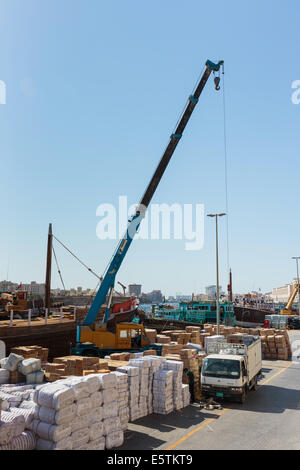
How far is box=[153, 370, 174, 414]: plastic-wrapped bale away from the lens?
562 inches

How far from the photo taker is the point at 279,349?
93.0 ft

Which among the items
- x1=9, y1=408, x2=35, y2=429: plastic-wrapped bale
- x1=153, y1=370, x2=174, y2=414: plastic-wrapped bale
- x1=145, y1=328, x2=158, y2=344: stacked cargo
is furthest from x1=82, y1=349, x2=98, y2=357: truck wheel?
x1=9, y1=408, x2=35, y2=429: plastic-wrapped bale

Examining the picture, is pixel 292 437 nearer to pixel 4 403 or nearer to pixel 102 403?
pixel 102 403

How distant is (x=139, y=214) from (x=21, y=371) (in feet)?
41.3

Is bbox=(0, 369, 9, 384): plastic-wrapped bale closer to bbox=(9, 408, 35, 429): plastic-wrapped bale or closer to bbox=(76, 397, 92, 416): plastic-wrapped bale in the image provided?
bbox=(9, 408, 35, 429): plastic-wrapped bale

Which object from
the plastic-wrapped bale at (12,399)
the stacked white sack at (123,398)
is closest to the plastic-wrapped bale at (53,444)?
the plastic-wrapped bale at (12,399)

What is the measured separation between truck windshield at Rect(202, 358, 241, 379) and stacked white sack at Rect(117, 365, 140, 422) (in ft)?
12.7

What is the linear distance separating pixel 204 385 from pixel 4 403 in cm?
868

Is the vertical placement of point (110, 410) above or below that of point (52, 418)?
below

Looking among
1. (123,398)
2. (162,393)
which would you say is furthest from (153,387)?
(123,398)

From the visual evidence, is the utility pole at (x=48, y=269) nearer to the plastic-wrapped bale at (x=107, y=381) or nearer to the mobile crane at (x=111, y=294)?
the mobile crane at (x=111, y=294)

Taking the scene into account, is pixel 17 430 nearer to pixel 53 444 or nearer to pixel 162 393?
pixel 53 444

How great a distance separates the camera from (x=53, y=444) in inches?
367

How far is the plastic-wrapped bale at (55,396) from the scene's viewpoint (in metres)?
9.50
